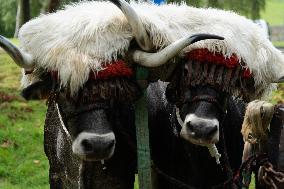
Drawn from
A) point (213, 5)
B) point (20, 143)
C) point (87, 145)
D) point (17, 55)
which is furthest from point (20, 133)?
point (213, 5)

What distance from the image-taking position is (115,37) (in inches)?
139

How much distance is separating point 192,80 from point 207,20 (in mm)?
408

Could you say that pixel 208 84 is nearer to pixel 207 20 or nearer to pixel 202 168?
pixel 207 20

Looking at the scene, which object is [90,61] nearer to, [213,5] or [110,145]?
[110,145]

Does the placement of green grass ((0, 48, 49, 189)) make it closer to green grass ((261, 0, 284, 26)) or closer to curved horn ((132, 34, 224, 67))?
curved horn ((132, 34, 224, 67))

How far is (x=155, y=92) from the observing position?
13.6 ft

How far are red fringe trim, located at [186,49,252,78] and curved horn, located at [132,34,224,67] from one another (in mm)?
140

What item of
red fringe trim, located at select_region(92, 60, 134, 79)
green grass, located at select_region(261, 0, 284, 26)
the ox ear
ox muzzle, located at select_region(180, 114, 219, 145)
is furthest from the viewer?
green grass, located at select_region(261, 0, 284, 26)

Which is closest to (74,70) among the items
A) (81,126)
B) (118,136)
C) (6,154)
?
(81,126)

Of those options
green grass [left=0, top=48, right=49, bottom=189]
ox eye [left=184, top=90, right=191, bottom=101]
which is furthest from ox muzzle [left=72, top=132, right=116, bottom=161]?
green grass [left=0, top=48, right=49, bottom=189]

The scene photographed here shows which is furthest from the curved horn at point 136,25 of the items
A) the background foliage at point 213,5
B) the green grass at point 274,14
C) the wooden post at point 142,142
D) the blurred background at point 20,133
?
the green grass at point 274,14

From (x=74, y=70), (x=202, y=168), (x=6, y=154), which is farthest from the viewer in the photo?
(x=6, y=154)

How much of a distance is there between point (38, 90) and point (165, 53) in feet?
2.66

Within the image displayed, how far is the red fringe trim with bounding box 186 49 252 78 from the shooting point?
137 inches
